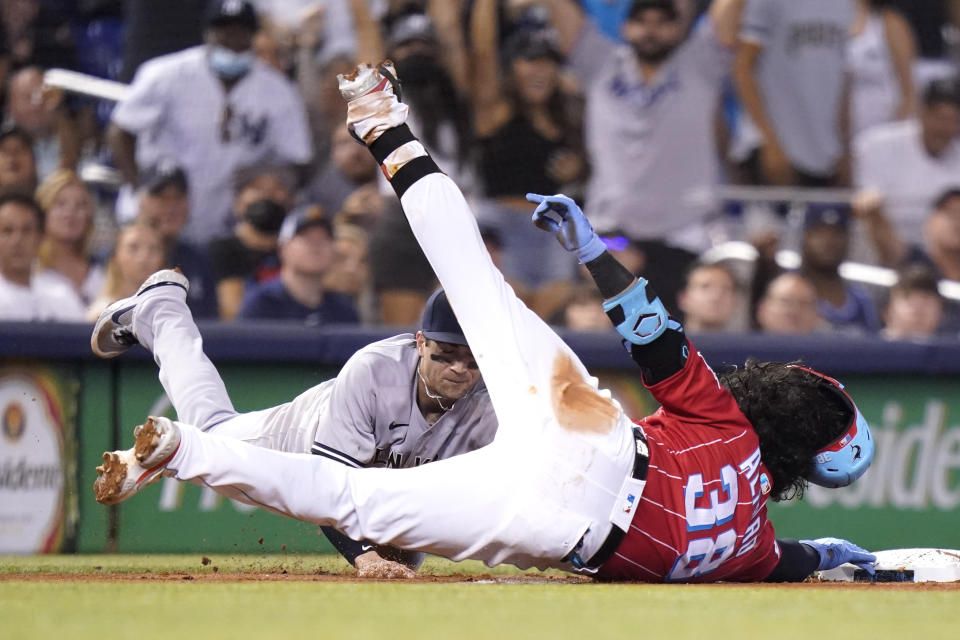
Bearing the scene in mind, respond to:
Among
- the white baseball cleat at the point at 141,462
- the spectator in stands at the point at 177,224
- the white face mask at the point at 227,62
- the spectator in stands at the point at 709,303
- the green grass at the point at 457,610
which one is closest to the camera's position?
the green grass at the point at 457,610

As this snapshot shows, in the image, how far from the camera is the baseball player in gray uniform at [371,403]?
14.6ft

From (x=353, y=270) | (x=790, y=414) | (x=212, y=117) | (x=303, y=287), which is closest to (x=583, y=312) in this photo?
(x=353, y=270)

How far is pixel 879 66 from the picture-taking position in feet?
27.7

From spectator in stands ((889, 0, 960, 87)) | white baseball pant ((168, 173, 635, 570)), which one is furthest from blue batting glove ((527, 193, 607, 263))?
spectator in stands ((889, 0, 960, 87))

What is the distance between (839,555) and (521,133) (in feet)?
12.5

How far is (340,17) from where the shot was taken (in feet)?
25.6

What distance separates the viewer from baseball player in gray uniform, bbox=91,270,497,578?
446cm

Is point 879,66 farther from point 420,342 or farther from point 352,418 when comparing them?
point 352,418

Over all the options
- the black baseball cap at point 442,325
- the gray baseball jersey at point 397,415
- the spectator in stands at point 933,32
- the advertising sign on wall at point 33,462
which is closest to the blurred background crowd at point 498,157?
the spectator in stands at point 933,32

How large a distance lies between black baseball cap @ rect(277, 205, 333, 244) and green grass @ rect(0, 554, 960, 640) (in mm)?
3175

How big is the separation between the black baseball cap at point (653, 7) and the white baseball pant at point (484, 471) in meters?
4.32

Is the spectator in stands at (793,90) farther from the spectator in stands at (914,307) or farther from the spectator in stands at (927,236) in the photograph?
the spectator in stands at (914,307)

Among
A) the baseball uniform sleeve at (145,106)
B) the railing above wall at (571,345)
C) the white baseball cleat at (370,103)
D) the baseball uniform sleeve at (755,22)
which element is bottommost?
the railing above wall at (571,345)

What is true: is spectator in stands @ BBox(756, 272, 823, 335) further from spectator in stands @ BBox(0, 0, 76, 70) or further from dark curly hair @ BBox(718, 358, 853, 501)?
spectator in stands @ BBox(0, 0, 76, 70)
